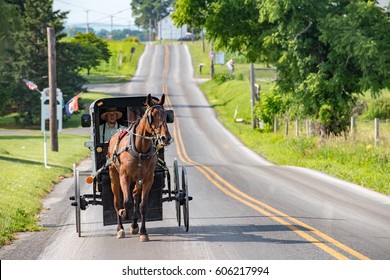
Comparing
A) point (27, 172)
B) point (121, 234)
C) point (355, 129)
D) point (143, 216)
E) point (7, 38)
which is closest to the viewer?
point (143, 216)

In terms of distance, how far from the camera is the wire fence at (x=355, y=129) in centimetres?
3195

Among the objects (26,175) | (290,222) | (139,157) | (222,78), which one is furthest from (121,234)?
(222,78)

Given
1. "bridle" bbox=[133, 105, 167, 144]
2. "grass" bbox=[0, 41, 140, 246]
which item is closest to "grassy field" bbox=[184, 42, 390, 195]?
"grass" bbox=[0, 41, 140, 246]

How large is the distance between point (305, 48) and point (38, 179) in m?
15.2

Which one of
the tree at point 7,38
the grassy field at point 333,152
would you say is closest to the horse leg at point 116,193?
the grassy field at point 333,152

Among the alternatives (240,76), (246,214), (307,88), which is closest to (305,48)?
(307,88)

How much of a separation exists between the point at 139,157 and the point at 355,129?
23.8 metres

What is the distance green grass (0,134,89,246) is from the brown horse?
2.27 metres

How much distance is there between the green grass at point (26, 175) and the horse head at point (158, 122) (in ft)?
11.0

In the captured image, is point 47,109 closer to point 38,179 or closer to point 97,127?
point 38,179

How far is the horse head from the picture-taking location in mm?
12984

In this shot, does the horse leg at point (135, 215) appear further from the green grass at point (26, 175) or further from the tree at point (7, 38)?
the tree at point (7, 38)

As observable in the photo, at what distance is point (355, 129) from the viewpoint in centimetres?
3625

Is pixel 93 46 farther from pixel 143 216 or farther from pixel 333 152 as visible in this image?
pixel 143 216
